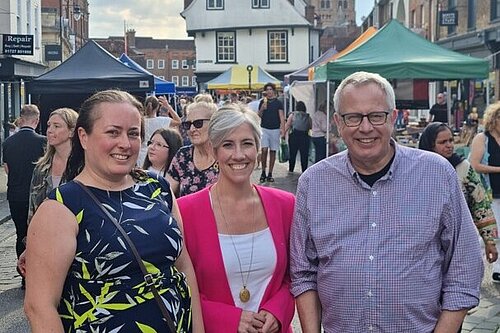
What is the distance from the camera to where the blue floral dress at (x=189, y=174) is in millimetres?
4641

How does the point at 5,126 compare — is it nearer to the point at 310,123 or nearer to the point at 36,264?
the point at 310,123

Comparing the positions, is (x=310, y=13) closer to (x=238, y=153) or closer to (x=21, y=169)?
(x=21, y=169)

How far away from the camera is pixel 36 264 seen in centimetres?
275

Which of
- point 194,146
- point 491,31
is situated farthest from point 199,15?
point 194,146

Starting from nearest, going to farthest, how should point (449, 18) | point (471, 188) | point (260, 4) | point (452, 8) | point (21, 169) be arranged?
point (471, 188), point (21, 169), point (449, 18), point (452, 8), point (260, 4)

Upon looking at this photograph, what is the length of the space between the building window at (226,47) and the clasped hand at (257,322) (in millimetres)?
49405

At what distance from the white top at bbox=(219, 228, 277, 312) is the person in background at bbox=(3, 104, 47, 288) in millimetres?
5383

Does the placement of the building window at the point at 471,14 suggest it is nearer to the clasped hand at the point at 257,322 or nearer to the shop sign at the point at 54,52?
the shop sign at the point at 54,52

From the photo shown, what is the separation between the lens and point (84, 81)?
13641mm

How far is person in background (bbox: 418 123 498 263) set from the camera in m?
5.63

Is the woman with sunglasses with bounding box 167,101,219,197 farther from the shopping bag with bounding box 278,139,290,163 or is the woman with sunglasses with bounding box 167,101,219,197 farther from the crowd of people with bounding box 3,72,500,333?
the shopping bag with bounding box 278,139,290,163

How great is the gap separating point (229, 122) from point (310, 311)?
911 millimetres

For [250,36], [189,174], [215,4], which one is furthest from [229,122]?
[215,4]

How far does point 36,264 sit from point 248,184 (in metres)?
1.09
